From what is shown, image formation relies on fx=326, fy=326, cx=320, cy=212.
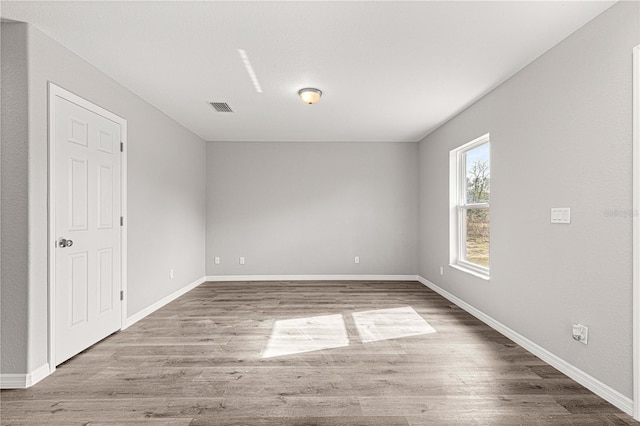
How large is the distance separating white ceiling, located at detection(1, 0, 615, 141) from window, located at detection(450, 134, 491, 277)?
0.69 m

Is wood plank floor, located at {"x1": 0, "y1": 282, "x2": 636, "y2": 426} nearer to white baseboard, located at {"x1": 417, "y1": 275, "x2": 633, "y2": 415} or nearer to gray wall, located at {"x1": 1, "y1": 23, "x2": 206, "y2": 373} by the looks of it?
white baseboard, located at {"x1": 417, "y1": 275, "x2": 633, "y2": 415}

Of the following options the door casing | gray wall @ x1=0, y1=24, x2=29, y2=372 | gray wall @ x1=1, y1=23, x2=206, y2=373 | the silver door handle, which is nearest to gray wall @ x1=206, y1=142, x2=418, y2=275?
gray wall @ x1=1, y1=23, x2=206, y2=373

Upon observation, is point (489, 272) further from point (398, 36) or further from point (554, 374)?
point (398, 36)

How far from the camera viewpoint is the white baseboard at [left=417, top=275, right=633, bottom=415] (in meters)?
2.03

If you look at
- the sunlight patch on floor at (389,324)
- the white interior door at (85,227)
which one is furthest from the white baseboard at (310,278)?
the white interior door at (85,227)

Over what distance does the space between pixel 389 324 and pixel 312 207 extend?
2.96 meters

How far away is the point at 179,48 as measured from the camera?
104 inches

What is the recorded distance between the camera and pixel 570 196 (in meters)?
2.43

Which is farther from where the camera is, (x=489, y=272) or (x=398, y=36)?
(x=489, y=272)

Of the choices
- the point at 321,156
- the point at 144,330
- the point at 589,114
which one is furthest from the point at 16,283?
the point at 321,156

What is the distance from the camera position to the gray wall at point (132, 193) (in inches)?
91.5

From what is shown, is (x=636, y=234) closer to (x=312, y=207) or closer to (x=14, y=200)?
(x=14, y=200)

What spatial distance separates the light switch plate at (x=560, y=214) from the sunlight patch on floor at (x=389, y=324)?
5.20ft

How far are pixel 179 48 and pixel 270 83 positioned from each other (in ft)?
3.12
